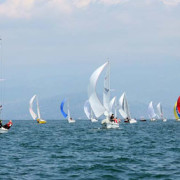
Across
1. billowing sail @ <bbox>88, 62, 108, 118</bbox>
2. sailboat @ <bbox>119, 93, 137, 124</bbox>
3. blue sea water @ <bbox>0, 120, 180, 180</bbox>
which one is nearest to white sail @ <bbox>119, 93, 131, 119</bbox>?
sailboat @ <bbox>119, 93, 137, 124</bbox>

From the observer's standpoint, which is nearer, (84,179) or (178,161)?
(84,179)

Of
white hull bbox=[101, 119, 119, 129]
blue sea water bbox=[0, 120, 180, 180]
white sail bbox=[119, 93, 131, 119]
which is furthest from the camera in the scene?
white sail bbox=[119, 93, 131, 119]

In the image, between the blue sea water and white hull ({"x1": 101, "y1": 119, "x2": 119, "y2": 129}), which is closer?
the blue sea water

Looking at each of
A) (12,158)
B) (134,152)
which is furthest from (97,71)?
(12,158)

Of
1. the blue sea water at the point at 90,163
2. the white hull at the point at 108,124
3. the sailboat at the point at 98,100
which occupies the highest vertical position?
the sailboat at the point at 98,100

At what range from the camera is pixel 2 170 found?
22.7 meters

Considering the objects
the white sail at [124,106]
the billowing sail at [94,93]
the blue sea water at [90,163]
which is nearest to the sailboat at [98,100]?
the billowing sail at [94,93]

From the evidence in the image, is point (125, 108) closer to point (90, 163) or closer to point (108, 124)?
point (108, 124)

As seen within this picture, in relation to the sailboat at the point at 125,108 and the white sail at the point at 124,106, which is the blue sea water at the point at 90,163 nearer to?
the white sail at the point at 124,106

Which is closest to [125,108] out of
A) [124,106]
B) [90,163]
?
[124,106]

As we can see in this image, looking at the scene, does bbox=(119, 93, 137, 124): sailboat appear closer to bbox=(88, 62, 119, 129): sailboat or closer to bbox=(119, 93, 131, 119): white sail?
bbox=(119, 93, 131, 119): white sail

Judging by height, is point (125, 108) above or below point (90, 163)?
above

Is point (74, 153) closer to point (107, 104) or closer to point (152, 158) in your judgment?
point (152, 158)

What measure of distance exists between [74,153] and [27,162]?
5.62 metres
